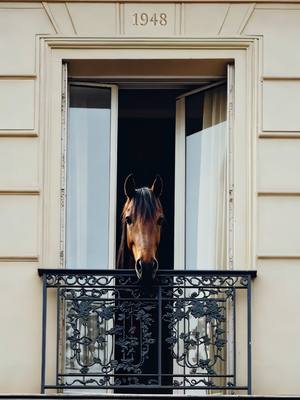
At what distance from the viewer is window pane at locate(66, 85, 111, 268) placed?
1931 cm

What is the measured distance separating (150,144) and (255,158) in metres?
2.86

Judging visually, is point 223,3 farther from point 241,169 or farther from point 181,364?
point 181,364

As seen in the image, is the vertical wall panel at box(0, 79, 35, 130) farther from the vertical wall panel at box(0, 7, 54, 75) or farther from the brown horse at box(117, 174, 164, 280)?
the brown horse at box(117, 174, 164, 280)

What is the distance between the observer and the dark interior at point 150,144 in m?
20.3

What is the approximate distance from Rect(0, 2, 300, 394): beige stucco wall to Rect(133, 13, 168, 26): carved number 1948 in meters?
0.07

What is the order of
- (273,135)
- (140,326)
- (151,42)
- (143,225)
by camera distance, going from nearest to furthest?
(140,326), (143,225), (273,135), (151,42)

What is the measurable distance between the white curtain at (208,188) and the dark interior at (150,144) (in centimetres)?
39

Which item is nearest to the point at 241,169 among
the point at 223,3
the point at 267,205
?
the point at 267,205

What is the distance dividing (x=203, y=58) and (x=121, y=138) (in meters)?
2.40

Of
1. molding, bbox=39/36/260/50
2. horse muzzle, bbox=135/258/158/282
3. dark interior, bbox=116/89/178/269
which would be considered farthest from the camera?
dark interior, bbox=116/89/178/269

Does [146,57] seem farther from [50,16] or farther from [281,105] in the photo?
[281,105]

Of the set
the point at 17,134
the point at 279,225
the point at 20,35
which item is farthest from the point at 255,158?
the point at 20,35

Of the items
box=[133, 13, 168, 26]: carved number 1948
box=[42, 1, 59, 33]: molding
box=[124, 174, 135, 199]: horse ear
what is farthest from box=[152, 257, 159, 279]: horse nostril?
box=[42, 1, 59, 33]: molding

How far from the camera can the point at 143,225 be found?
18.8m
